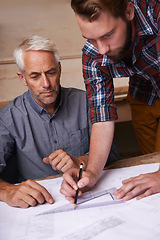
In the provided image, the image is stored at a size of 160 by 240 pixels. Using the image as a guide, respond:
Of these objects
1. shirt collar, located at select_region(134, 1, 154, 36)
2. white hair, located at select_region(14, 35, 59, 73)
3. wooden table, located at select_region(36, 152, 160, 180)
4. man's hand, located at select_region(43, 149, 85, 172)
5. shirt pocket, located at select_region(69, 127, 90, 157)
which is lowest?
shirt pocket, located at select_region(69, 127, 90, 157)

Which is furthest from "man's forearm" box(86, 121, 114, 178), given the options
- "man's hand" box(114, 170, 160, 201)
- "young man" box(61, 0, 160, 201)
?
"man's hand" box(114, 170, 160, 201)

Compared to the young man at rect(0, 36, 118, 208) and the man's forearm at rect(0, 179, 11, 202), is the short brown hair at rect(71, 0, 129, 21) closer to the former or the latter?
the young man at rect(0, 36, 118, 208)

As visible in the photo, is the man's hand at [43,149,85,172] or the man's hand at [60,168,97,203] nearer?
the man's hand at [60,168,97,203]

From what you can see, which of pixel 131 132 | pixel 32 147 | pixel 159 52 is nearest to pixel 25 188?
pixel 32 147

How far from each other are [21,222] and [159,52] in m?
0.79

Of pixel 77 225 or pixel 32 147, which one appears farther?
pixel 32 147

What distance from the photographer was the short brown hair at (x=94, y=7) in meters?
0.90

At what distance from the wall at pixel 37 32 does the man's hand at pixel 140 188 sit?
6.02 feet

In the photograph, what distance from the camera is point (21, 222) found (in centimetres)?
81

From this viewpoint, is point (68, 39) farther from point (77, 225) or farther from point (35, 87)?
point (77, 225)

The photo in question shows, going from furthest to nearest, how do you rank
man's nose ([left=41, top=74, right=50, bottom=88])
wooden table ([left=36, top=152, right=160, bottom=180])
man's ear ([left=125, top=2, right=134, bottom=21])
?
man's nose ([left=41, top=74, right=50, bottom=88]) → wooden table ([left=36, top=152, right=160, bottom=180]) → man's ear ([left=125, top=2, right=134, bottom=21])

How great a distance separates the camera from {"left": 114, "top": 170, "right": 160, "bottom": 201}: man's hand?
90 centimetres

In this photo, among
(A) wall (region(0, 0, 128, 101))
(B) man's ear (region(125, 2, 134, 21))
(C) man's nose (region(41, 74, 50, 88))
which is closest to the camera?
(B) man's ear (region(125, 2, 134, 21))

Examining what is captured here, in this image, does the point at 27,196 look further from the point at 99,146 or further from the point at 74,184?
the point at 99,146
